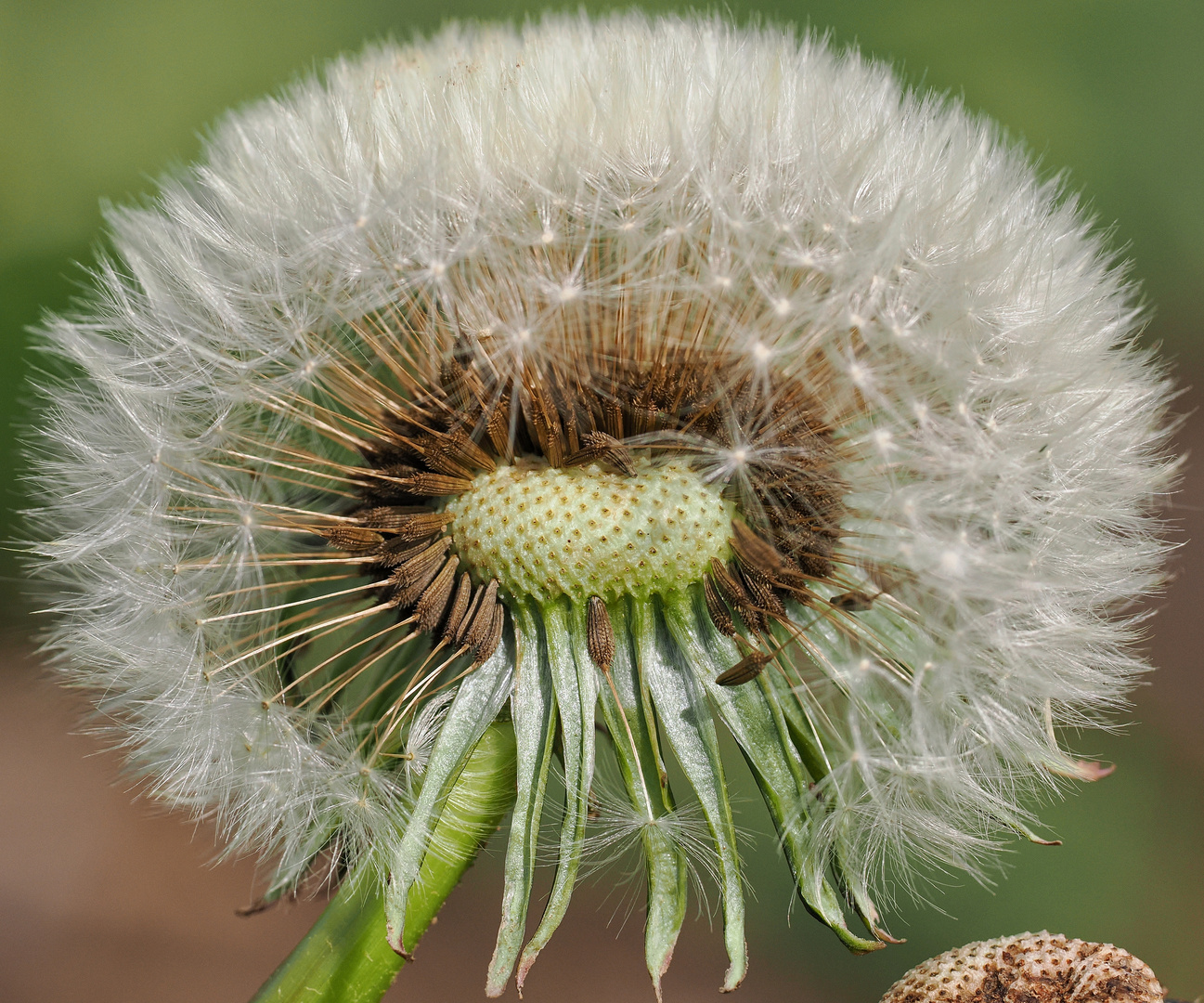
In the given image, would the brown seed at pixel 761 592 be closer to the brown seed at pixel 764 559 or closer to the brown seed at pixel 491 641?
the brown seed at pixel 764 559

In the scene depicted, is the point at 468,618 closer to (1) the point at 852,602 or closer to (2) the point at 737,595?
(2) the point at 737,595

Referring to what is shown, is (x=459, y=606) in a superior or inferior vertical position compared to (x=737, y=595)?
superior

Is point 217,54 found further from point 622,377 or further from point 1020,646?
point 1020,646

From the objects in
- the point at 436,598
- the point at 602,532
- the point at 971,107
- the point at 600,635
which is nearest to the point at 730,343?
the point at 602,532

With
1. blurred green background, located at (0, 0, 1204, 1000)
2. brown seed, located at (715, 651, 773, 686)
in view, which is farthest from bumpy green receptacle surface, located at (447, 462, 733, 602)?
blurred green background, located at (0, 0, 1204, 1000)

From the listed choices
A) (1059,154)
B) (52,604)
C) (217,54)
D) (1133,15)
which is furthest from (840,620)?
(1133,15)

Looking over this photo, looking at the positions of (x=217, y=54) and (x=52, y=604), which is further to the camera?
(x=217, y=54)
